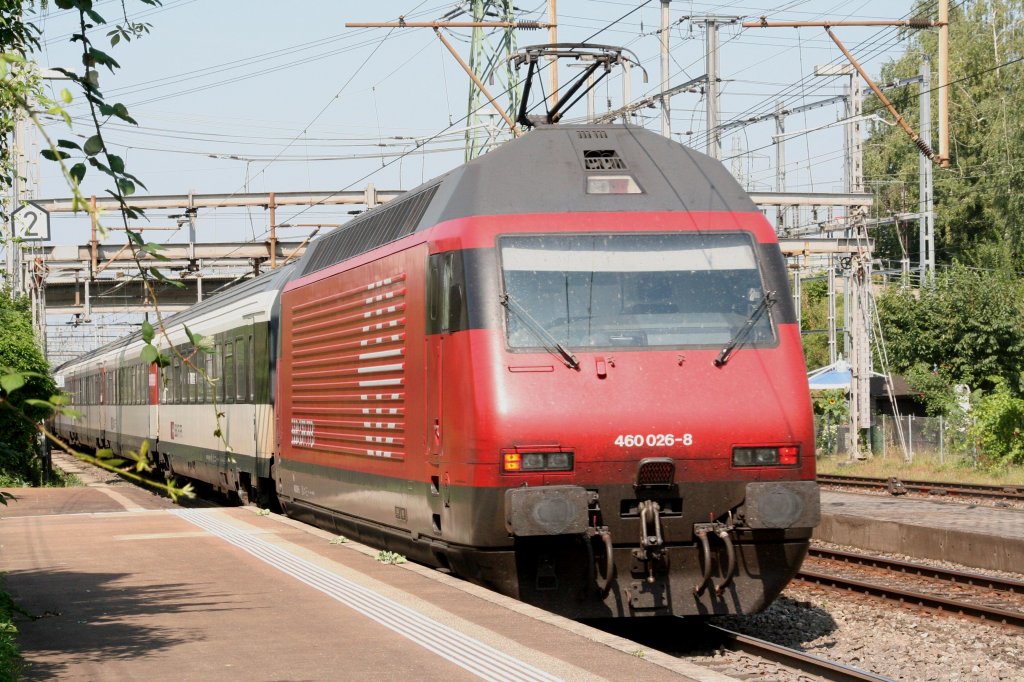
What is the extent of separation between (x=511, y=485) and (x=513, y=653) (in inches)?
63.7

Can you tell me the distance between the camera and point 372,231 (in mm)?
13039

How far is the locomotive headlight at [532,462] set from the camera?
9.22 metres

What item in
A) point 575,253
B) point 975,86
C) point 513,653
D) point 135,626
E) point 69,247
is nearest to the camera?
point 513,653

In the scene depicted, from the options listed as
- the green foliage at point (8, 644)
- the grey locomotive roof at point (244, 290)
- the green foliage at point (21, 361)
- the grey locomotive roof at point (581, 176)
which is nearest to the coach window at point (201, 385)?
the grey locomotive roof at point (244, 290)

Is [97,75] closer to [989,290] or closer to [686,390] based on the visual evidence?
[686,390]

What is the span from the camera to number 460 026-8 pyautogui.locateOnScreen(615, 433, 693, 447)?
9.38 meters

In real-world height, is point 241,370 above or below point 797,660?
above

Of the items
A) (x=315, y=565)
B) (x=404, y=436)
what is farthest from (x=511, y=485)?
(x=315, y=565)

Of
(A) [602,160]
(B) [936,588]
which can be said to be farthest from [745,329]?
(B) [936,588]

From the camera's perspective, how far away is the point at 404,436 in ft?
36.4

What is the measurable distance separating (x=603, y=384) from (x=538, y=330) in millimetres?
587

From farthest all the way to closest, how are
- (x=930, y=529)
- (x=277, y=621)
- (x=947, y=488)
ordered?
1. (x=947, y=488)
2. (x=930, y=529)
3. (x=277, y=621)

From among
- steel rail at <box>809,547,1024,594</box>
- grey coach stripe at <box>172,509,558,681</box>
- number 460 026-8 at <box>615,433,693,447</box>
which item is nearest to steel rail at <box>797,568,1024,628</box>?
steel rail at <box>809,547,1024,594</box>

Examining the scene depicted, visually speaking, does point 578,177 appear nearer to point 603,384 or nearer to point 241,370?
point 603,384
